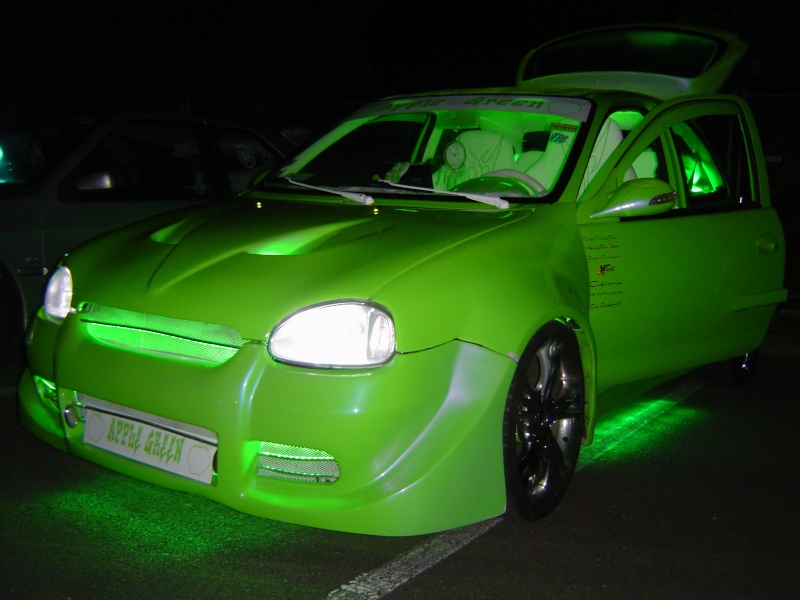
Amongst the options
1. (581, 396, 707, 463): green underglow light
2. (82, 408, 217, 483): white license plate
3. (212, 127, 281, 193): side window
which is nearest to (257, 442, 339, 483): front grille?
(82, 408, 217, 483): white license plate

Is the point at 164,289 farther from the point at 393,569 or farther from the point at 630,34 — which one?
the point at 630,34

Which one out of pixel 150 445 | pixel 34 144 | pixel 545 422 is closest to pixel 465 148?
pixel 545 422

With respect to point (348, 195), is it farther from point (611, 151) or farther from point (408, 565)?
point (408, 565)

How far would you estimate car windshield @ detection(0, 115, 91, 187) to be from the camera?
20.5ft

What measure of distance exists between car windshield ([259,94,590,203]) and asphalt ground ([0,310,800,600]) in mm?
1152

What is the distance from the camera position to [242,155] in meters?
7.26

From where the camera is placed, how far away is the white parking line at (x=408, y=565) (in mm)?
3383

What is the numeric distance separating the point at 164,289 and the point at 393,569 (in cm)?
123

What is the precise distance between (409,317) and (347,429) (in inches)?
16.6

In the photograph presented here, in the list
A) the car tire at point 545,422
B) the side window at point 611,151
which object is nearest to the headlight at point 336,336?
the car tire at point 545,422

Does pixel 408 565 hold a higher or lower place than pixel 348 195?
lower

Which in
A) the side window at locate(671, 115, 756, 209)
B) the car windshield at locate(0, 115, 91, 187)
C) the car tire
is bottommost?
the car tire

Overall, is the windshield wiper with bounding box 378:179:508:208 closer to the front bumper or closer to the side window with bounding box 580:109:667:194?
the side window with bounding box 580:109:667:194

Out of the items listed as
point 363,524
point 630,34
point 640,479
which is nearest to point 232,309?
point 363,524
